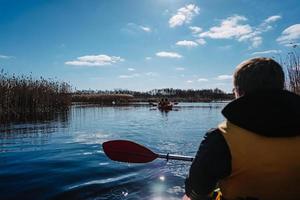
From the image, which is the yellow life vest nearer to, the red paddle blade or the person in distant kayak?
the person in distant kayak

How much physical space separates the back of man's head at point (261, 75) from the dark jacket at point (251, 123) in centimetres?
10

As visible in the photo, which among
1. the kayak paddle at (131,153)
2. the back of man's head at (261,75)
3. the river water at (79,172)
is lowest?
the river water at (79,172)

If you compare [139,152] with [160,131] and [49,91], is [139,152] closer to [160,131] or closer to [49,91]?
[160,131]

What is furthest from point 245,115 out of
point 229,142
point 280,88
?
point 280,88

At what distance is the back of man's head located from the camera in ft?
6.51

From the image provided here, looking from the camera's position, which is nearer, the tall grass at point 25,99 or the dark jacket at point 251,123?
the dark jacket at point 251,123

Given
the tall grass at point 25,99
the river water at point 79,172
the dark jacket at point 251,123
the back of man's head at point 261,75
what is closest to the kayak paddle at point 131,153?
the river water at point 79,172

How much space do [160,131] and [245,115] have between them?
1176 centimetres

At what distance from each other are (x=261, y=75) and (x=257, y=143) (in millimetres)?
436

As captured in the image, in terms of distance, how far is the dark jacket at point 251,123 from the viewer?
6.03 ft

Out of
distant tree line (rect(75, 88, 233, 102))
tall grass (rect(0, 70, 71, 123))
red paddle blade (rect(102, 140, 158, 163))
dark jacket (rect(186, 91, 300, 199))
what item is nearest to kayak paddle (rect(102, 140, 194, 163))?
red paddle blade (rect(102, 140, 158, 163))

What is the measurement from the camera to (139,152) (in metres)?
3.81

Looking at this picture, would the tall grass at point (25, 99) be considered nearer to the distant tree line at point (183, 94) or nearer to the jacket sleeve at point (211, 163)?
the jacket sleeve at point (211, 163)

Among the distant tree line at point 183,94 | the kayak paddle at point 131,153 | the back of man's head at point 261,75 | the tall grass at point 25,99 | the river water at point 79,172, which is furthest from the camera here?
the distant tree line at point 183,94
